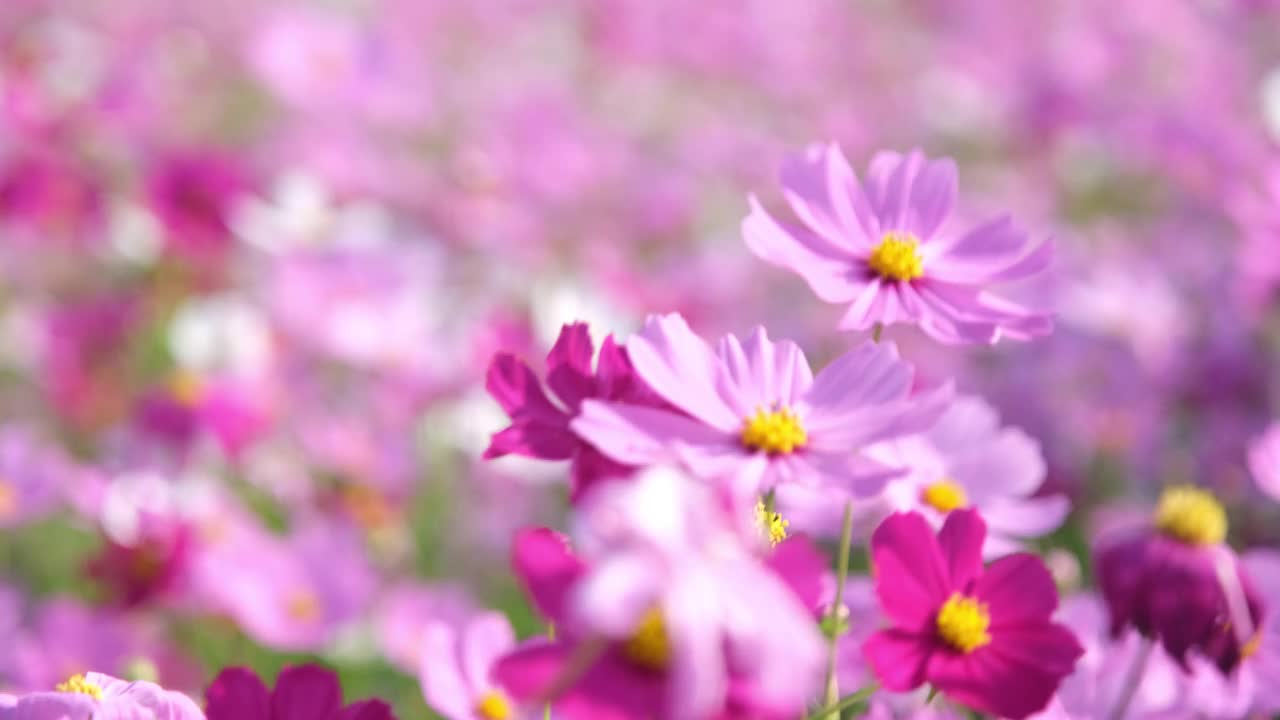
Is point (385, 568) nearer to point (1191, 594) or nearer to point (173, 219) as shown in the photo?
point (173, 219)

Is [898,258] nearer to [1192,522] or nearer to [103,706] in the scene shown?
[1192,522]

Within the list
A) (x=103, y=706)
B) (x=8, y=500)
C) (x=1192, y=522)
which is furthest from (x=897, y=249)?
(x=8, y=500)

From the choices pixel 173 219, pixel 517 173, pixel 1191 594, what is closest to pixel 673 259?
pixel 517 173

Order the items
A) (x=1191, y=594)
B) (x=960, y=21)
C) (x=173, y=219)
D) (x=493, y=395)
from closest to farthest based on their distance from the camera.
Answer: (x=493, y=395), (x=1191, y=594), (x=173, y=219), (x=960, y=21)

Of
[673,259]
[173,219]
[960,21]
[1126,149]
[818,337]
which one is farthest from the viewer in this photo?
[960,21]

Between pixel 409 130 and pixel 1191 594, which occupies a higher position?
pixel 409 130
